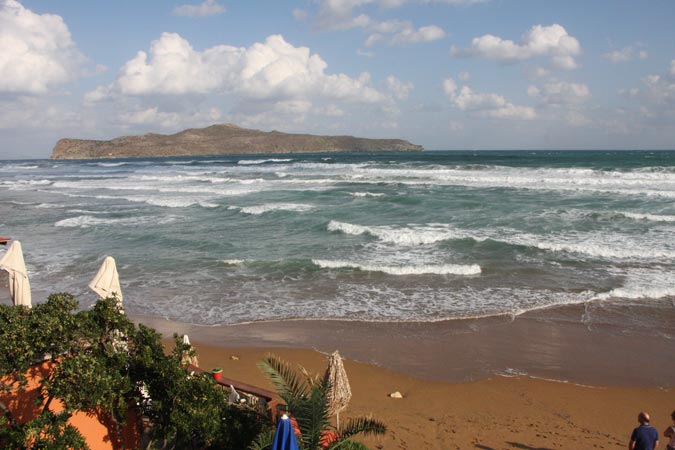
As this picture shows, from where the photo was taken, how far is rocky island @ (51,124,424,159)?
164 metres

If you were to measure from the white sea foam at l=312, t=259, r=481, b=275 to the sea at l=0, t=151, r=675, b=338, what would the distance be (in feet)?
0.23

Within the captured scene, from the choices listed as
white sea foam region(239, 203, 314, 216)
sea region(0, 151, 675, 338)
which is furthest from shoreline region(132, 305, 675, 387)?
Result: white sea foam region(239, 203, 314, 216)

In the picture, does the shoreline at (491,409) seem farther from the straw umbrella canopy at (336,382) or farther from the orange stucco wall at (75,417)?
the orange stucco wall at (75,417)

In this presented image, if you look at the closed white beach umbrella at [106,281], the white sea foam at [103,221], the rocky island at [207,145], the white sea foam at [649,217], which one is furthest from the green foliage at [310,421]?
the rocky island at [207,145]

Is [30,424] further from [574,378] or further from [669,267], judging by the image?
[669,267]

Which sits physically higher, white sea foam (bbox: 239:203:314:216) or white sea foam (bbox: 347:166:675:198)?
white sea foam (bbox: 347:166:675:198)

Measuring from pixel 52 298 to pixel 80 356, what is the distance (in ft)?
2.78

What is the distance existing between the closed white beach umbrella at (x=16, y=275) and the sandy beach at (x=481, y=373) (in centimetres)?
389

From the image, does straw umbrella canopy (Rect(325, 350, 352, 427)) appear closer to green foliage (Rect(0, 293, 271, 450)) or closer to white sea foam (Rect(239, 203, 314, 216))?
green foliage (Rect(0, 293, 271, 450))

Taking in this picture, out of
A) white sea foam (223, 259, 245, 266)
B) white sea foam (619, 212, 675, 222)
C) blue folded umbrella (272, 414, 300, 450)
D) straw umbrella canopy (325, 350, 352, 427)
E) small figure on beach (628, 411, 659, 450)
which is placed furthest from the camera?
white sea foam (619, 212, 675, 222)

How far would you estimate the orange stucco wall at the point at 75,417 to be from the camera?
528cm

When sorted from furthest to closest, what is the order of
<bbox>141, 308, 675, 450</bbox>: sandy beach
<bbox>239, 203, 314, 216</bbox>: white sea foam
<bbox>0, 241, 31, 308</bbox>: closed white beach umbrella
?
<bbox>239, 203, 314, 216</bbox>: white sea foam < <bbox>141, 308, 675, 450</bbox>: sandy beach < <bbox>0, 241, 31, 308</bbox>: closed white beach umbrella

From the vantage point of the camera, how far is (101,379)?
16.1ft

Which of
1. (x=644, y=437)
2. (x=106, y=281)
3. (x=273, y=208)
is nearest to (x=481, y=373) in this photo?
(x=644, y=437)
